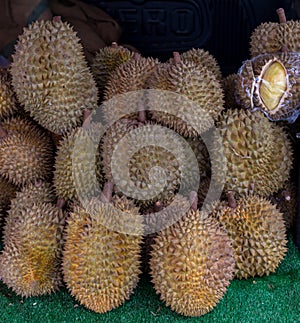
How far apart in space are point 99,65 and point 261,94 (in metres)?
0.79

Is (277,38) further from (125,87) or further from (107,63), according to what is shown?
(107,63)

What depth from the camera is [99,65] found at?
2285 millimetres

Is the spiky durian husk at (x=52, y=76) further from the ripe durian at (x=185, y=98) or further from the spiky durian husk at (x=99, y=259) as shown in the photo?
the spiky durian husk at (x=99, y=259)

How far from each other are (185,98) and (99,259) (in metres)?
0.68

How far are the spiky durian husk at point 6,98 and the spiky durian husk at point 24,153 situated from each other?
0.04 meters

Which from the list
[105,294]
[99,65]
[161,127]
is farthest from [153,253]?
[99,65]

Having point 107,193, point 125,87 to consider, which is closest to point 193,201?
point 107,193

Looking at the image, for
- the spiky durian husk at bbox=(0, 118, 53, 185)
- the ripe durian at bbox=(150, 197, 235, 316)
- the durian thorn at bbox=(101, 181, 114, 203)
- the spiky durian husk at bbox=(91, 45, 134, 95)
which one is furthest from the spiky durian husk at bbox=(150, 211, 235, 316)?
the spiky durian husk at bbox=(91, 45, 134, 95)

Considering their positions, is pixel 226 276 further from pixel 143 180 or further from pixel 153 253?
pixel 143 180

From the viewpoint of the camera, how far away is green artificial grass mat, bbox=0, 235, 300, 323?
170cm

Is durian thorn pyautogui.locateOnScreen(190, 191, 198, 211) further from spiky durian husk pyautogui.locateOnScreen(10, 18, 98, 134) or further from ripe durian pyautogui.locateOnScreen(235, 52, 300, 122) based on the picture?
spiky durian husk pyautogui.locateOnScreen(10, 18, 98, 134)

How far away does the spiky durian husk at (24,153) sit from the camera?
197 centimetres

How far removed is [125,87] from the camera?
1.99 metres

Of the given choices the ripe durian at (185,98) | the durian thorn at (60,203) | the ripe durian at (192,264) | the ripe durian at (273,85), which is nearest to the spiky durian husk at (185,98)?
the ripe durian at (185,98)
